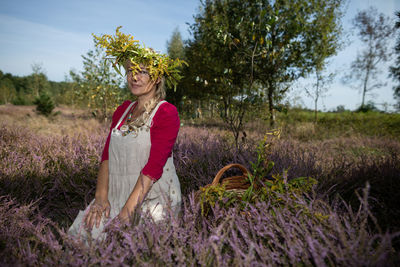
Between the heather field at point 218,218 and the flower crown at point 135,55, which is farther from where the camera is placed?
the flower crown at point 135,55

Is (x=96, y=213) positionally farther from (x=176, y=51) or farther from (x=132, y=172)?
(x=176, y=51)

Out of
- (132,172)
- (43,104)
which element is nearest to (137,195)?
(132,172)

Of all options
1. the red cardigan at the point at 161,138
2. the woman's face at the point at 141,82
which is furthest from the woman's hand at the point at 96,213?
the woman's face at the point at 141,82

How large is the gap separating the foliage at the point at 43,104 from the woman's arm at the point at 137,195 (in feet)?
51.8

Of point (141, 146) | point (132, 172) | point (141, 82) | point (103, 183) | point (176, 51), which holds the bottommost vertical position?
point (103, 183)

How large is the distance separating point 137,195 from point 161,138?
444 mm

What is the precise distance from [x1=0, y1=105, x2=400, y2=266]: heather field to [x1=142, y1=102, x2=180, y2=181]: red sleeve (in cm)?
37

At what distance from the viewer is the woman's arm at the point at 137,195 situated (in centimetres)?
161

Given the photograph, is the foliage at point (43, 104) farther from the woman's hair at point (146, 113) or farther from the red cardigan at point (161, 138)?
the red cardigan at point (161, 138)

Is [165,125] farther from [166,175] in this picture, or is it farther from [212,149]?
[212,149]

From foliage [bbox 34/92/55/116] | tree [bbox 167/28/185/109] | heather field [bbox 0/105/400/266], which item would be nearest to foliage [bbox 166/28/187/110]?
tree [bbox 167/28/185/109]

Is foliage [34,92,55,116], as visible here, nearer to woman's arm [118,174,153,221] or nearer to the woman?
the woman

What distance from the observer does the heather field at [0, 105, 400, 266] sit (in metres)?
1.18

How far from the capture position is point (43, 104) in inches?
566
